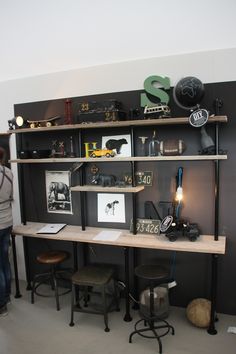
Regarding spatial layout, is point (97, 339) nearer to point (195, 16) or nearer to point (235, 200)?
point (235, 200)

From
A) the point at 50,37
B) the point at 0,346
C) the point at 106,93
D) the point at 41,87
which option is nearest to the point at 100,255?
the point at 0,346

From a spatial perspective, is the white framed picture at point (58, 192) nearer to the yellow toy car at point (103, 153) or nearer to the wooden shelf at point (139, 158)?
the wooden shelf at point (139, 158)

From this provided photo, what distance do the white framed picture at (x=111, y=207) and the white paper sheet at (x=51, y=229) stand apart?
0.45 meters

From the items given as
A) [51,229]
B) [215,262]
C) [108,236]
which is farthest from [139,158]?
[51,229]

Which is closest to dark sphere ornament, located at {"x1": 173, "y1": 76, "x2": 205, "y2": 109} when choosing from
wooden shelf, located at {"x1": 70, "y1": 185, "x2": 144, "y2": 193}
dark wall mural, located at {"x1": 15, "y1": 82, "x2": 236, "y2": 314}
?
dark wall mural, located at {"x1": 15, "y1": 82, "x2": 236, "y2": 314}

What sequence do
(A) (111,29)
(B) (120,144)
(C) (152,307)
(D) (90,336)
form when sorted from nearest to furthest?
(C) (152,307)
(D) (90,336)
(A) (111,29)
(B) (120,144)

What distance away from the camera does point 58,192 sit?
3428 millimetres

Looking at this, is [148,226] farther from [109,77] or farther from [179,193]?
[109,77]

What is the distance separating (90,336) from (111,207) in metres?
1.24

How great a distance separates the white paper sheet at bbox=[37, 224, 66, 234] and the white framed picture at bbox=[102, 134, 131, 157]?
1030mm

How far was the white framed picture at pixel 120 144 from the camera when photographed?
9.84ft

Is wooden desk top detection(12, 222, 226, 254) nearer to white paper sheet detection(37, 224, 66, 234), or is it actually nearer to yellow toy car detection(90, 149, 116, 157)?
white paper sheet detection(37, 224, 66, 234)

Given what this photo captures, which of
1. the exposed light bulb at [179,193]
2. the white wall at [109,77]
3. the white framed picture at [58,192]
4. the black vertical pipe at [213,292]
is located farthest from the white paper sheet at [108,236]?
the white wall at [109,77]

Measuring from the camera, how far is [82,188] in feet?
9.87
